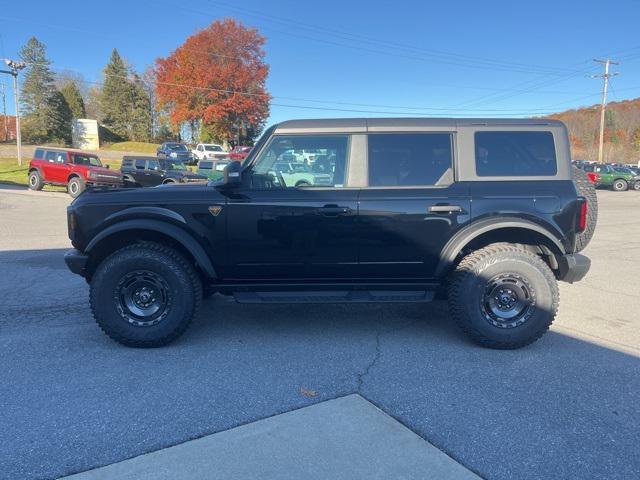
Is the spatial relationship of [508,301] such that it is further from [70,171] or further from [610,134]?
[610,134]

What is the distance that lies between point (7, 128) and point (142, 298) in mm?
67730

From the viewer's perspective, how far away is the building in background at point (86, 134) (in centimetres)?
5286

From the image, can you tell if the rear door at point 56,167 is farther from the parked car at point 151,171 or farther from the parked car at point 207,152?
the parked car at point 207,152

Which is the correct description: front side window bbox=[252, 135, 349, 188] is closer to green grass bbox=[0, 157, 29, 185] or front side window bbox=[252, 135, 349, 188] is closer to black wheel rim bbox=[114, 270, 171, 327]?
black wheel rim bbox=[114, 270, 171, 327]

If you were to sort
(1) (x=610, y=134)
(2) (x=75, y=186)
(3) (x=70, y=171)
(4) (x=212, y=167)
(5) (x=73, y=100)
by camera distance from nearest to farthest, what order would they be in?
(2) (x=75, y=186) → (3) (x=70, y=171) → (4) (x=212, y=167) → (5) (x=73, y=100) → (1) (x=610, y=134)

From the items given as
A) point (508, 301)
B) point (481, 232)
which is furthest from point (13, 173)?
point (508, 301)

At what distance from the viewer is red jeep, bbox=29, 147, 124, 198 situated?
704 inches

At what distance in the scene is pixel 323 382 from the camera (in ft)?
11.1

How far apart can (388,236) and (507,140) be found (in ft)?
4.60

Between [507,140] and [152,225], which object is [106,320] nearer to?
[152,225]

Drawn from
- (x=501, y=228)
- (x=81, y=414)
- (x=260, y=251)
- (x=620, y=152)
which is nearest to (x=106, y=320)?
(x=81, y=414)

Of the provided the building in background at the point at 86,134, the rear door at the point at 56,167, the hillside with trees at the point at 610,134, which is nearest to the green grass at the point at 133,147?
the building in background at the point at 86,134

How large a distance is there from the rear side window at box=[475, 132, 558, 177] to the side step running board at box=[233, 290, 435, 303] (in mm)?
1279

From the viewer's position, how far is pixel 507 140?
414cm
